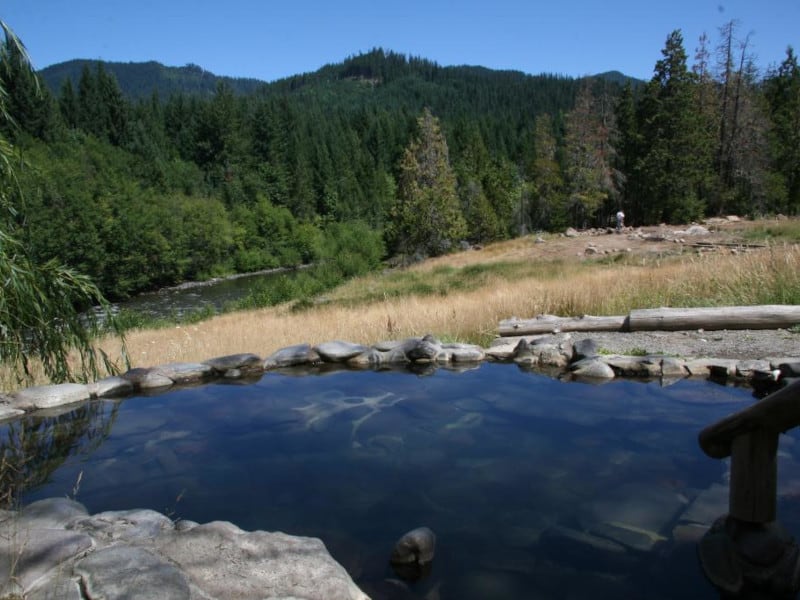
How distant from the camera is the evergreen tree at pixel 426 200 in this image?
1473 inches

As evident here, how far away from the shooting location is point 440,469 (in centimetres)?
468

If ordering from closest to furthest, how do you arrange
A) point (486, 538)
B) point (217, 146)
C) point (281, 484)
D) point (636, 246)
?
1. point (486, 538)
2. point (281, 484)
3. point (636, 246)
4. point (217, 146)

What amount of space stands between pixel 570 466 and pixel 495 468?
56cm

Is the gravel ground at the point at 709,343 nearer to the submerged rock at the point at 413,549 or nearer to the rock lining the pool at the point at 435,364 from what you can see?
the rock lining the pool at the point at 435,364

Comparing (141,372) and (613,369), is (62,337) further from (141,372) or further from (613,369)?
(613,369)

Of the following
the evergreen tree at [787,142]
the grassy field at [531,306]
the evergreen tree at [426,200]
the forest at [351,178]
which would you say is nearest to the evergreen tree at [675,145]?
the forest at [351,178]

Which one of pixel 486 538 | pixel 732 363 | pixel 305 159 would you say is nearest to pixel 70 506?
pixel 486 538

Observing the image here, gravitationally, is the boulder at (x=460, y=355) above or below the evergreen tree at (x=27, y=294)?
below

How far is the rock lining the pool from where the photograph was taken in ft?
20.4

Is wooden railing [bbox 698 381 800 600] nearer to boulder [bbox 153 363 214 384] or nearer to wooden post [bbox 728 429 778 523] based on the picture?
wooden post [bbox 728 429 778 523]

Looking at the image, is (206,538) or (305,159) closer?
(206,538)

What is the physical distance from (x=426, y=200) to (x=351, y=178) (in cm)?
4972

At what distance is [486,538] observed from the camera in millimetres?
3713

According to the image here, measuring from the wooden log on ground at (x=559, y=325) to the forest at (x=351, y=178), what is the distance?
6.26 metres
